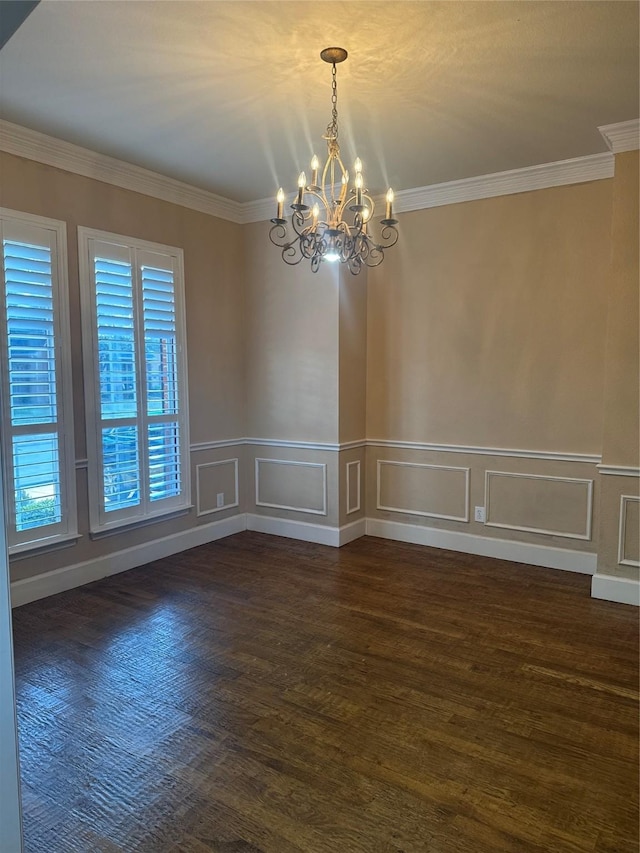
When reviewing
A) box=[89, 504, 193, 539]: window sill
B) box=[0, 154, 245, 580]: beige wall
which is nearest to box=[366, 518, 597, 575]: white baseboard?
box=[0, 154, 245, 580]: beige wall

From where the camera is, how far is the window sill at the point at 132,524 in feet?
13.2

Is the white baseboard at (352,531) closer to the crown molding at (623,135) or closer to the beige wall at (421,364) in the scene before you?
the beige wall at (421,364)

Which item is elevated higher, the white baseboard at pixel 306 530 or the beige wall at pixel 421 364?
the beige wall at pixel 421 364

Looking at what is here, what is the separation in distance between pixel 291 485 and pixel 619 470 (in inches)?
106

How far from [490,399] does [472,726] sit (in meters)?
2.70

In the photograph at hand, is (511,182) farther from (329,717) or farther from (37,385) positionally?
(329,717)

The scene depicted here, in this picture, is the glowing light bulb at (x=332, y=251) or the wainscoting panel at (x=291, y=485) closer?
the glowing light bulb at (x=332, y=251)

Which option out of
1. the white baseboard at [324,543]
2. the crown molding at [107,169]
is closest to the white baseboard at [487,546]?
the white baseboard at [324,543]

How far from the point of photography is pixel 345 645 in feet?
10.0

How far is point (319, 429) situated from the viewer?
4.86 m

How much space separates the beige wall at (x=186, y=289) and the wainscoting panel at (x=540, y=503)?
240 centimetres

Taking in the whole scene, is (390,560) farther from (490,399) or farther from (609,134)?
(609,134)

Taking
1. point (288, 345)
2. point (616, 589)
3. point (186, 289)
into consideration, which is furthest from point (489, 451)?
point (186, 289)

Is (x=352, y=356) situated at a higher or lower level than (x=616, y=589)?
higher
